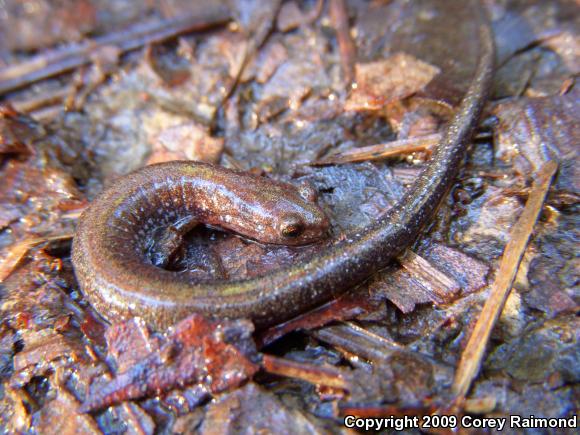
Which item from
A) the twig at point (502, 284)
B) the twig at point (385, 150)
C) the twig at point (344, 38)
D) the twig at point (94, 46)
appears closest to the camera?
the twig at point (502, 284)

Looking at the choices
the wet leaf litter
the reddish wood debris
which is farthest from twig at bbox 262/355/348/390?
the reddish wood debris

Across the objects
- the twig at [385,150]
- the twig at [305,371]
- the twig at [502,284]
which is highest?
the twig at [385,150]

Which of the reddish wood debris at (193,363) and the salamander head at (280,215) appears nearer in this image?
the reddish wood debris at (193,363)

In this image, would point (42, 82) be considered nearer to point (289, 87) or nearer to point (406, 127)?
point (289, 87)

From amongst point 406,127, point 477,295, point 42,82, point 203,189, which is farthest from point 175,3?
point 477,295

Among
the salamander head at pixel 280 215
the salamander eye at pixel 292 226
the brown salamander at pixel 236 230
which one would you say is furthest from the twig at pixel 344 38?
the salamander eye at pixel 292 226

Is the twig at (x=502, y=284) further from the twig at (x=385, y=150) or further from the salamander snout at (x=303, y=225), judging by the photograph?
the salamander snout at (x=303, y=225)

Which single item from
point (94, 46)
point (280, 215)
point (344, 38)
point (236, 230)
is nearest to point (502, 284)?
point (280, 215)
